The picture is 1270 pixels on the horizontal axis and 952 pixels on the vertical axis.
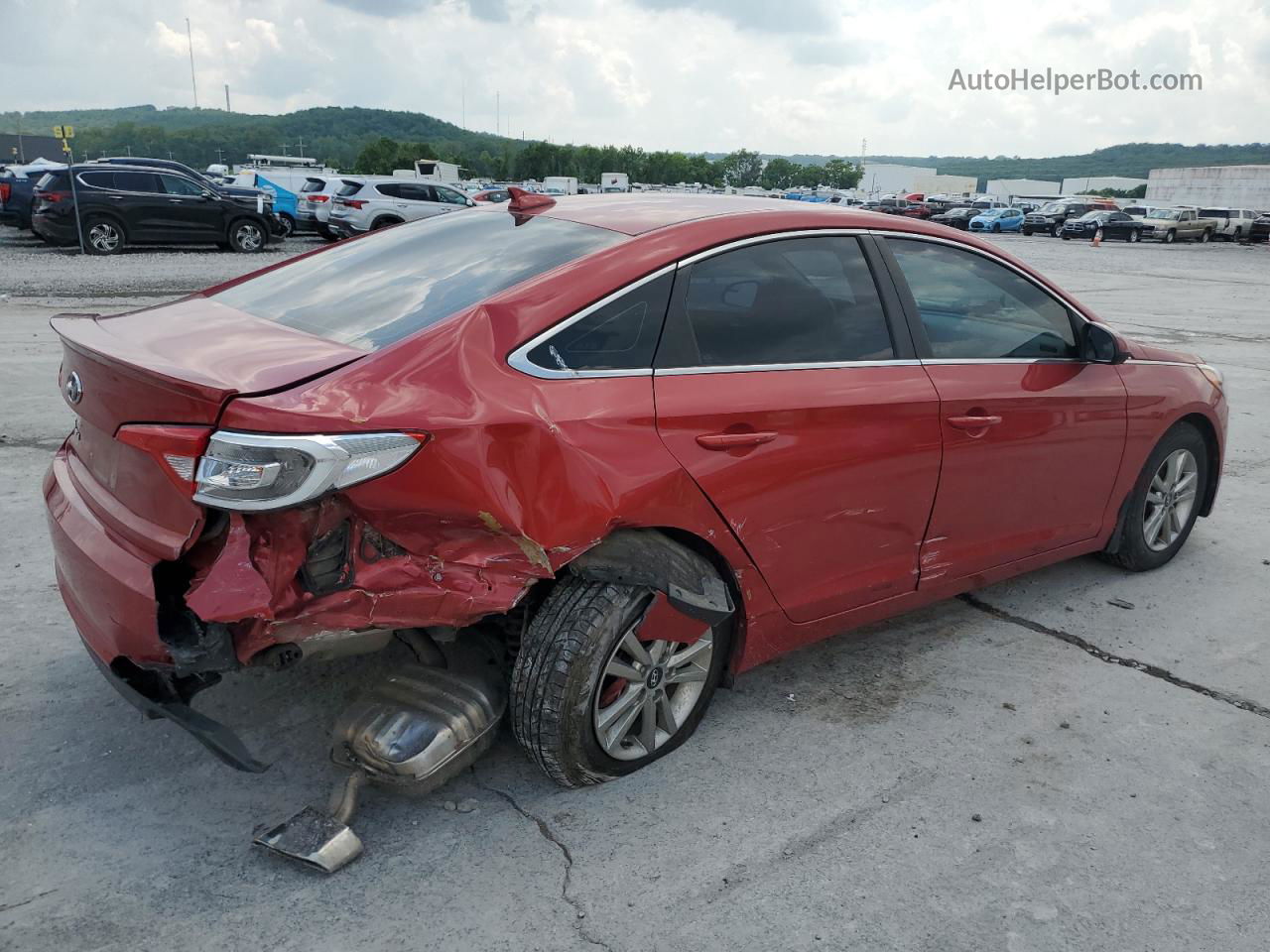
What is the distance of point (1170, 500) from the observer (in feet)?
15.4

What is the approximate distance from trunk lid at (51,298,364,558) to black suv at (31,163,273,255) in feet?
57.6

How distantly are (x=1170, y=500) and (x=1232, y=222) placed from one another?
47.8 meters

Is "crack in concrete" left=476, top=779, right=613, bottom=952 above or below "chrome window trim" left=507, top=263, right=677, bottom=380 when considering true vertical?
below

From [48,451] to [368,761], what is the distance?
13.8 feet

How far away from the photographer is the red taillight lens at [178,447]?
233 cm

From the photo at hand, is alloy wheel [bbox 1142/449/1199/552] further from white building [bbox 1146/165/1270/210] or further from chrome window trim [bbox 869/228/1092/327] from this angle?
white building [bbox 1146/165/1270/210]

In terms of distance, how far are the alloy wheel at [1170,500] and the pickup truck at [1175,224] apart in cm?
4343

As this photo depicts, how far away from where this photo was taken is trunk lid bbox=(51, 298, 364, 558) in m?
2.40

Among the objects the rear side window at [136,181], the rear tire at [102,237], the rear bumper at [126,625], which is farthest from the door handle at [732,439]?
the rear side window at [136,181]

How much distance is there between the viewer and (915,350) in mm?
3434

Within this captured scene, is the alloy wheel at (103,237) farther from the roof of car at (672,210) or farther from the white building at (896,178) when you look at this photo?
the white building at (896,178)

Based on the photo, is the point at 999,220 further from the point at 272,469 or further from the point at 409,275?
the point at 272,469

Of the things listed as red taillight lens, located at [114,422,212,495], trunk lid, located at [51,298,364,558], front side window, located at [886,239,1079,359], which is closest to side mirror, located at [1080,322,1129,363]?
front side window, located at [886,239,1079,359]

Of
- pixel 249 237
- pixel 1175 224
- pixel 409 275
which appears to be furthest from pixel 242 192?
pixel 1175 224
